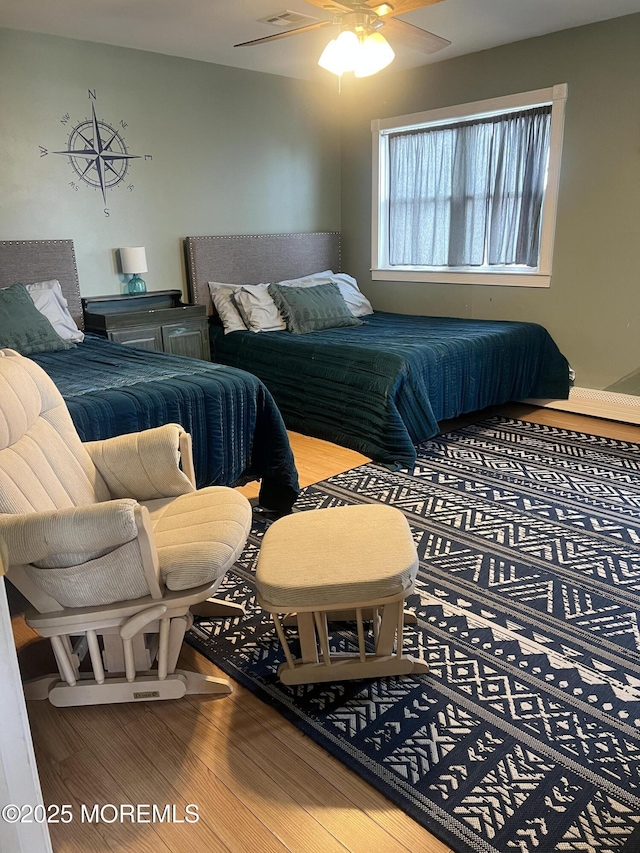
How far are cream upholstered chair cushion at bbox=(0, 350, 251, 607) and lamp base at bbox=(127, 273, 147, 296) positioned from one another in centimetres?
247

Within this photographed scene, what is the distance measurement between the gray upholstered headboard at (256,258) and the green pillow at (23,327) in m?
1.44

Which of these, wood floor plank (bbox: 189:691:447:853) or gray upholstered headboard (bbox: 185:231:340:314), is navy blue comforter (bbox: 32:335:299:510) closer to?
wood floor plank (bbox: 189:691:447:853)

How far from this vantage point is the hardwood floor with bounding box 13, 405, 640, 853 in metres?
1.44

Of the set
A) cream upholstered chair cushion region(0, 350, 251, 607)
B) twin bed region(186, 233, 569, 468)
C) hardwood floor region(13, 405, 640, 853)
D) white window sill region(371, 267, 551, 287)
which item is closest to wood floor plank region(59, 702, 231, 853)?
hardwood floor region(13, 405, 640, 853)

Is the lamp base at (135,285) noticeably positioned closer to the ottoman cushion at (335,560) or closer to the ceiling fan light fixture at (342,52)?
the ceiling fan light fixture at (342,52)

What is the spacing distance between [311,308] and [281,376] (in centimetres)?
74

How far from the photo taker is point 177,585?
1734 millimetres

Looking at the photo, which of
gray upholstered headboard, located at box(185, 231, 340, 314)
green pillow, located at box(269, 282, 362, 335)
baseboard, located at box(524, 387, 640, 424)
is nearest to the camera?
baseboard, located at box(524, 387, 640, 424)

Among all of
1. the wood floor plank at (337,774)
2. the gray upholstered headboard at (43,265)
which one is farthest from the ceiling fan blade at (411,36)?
the wood floor plank at (337,774)

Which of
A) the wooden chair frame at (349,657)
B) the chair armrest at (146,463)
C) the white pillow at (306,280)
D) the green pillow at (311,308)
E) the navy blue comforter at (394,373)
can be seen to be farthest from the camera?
the white pillow at (306,280)

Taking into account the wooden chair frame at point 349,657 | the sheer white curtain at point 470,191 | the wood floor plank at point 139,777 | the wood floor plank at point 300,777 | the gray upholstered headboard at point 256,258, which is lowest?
the wood floor plank at point 139,777

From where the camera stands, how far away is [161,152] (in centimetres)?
462

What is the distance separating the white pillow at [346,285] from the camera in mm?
5216

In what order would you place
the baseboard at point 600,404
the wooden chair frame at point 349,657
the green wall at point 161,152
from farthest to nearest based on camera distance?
1. the baseboard at point 600,404
2. the green wall at point 161,152
3. the wooden chair frame at point 349,657
